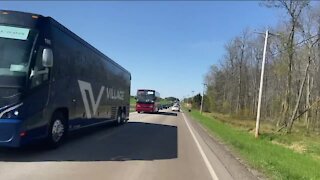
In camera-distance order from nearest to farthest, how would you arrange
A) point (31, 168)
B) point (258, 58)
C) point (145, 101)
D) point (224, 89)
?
point (31, 168) < point (145, 101) < point (258, 58) < point (224, 89)

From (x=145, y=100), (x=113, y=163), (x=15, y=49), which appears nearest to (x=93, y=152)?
(x=113, y=163)

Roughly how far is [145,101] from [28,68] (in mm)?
48036

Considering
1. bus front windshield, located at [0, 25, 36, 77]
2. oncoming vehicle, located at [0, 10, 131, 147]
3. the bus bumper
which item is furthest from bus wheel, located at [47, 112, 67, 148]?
bus front windshield, located at [0, 25, 36, 77]

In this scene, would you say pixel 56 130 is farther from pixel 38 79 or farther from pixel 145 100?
pixel 145 100

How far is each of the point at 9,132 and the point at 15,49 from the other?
216 centimetres

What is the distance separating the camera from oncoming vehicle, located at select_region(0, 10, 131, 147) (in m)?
10.8

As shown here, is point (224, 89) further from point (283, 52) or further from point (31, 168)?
point (31, 168)

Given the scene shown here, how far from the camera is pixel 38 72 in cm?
1157

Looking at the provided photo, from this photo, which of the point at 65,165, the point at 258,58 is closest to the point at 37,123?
the point at 65,165

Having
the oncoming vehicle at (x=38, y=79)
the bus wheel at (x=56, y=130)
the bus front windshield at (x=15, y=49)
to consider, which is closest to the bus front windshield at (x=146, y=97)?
the oncoming vehicle at (x=38, y=79)

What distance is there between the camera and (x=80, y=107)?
16.0m

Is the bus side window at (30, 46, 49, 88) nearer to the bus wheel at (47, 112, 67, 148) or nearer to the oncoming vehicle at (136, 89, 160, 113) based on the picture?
the bus wheel at (47, 112, 67, 148)

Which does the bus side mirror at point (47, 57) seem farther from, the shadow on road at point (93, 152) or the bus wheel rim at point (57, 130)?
the shadow on road at point (93, 152)

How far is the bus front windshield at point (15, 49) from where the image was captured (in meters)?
11.1
